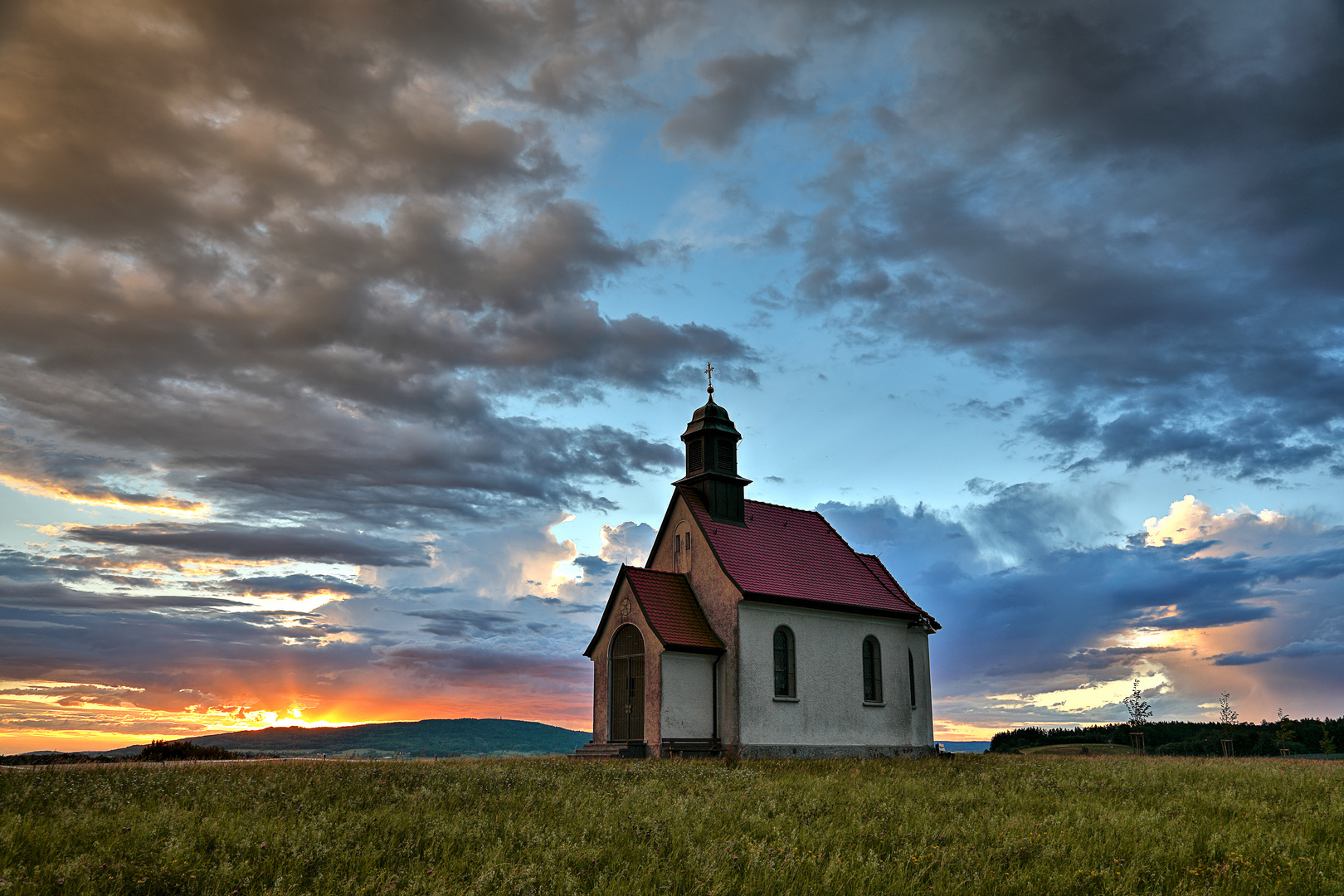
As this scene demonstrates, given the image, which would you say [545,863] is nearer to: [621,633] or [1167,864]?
[1167,864]

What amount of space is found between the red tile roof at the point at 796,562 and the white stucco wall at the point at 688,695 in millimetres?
3096

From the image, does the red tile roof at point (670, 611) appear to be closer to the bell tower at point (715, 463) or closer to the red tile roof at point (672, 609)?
→ the red tile roof at point (672, 609)

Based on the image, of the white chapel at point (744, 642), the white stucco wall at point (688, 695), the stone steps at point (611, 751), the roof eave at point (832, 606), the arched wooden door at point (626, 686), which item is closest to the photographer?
the stone steps at point (611, 751)

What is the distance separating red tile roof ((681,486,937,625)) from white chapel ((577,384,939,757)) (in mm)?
79

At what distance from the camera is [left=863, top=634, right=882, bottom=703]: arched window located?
32469 mm

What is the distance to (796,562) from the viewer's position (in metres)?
→ 32.9

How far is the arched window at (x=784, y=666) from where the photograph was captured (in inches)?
1161

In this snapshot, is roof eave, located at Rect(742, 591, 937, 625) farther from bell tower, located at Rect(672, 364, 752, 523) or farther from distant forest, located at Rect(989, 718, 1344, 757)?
distant forest, located at Rect(989, 718, 1344, 757)

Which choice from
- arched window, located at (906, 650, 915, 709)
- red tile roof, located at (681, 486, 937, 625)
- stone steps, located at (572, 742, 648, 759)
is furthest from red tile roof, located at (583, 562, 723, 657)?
arched window, located at (906, 650, 915, 709)

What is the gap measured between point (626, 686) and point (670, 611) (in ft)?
11.5

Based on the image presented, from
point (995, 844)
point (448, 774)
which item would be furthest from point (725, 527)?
point (995, 844)

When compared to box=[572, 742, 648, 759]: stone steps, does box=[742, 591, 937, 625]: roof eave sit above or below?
above

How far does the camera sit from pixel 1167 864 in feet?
31.1

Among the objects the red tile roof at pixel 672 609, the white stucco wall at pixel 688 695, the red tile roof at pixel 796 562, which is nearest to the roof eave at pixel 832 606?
the red tile roof at pixel 796 562
